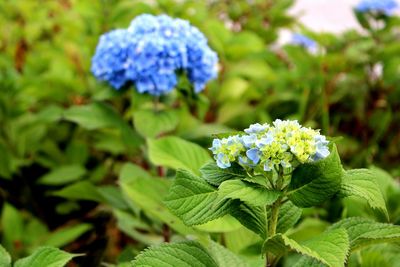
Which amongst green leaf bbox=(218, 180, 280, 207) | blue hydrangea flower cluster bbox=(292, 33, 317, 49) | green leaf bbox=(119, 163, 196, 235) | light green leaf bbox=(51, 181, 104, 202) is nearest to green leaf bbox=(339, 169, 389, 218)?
green leaf bbox=(218, 180, 280, 207)

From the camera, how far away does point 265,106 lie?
120 inches

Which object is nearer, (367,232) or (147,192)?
(367,232)

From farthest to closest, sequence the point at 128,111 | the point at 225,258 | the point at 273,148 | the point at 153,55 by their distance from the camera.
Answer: the point at 128,111, the point at 153,55, the point at 225,258, the point at 273,148

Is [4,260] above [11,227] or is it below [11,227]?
below

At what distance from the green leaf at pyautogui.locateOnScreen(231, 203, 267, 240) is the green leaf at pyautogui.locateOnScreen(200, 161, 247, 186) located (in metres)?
0.07

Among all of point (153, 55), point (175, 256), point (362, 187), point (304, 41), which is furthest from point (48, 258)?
point (304, 41)

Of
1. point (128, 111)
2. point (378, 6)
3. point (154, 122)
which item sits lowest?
point (154, 122)

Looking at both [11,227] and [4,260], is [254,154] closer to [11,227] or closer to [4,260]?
[4,260]

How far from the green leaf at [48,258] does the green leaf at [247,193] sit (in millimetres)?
325

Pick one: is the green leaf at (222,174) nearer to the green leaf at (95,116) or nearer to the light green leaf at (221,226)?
the light green leaf at (221,226)

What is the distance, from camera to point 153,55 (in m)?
2.00

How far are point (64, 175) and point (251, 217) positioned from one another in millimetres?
1449

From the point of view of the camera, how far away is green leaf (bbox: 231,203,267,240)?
117cm

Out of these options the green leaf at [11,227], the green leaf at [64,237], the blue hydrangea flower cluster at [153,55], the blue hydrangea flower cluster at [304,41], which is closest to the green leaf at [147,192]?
the blue hydrangea flower cluster at [153,55]
